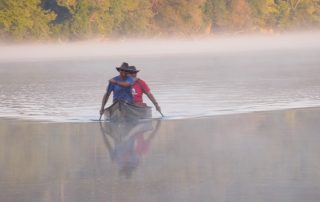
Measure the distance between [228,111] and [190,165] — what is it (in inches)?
383

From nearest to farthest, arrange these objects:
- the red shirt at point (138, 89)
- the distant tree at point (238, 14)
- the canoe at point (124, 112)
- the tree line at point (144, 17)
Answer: the canoe at point (124, 112)
the red shirt at point (138, 89)
the tree line at point (144, 17)
the distant tree at point (238, 14)

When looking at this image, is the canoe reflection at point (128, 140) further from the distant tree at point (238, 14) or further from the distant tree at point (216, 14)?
the distant tree at point (238, 14)

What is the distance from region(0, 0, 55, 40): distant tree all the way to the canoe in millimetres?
66889

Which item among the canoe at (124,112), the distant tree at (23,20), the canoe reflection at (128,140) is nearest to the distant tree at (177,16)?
the distant tree at (23,20)

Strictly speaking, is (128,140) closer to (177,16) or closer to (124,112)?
(124,112)

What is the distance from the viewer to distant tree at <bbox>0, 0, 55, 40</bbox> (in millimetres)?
88562

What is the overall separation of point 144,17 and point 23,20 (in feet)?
51.9

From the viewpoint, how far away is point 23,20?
3504 inches

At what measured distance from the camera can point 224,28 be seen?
114m

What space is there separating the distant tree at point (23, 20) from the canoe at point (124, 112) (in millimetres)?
66889

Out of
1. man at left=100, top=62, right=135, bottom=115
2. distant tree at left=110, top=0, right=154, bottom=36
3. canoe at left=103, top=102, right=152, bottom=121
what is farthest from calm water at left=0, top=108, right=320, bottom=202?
distant tree at left=110, top=0, right=154, bottom=36

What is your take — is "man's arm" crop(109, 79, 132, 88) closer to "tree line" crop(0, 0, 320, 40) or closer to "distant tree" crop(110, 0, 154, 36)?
"tree line" crop(0, 0, 320, 40)

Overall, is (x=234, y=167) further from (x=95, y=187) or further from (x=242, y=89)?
(x=242, y=89)

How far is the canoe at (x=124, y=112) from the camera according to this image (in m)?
22.0
